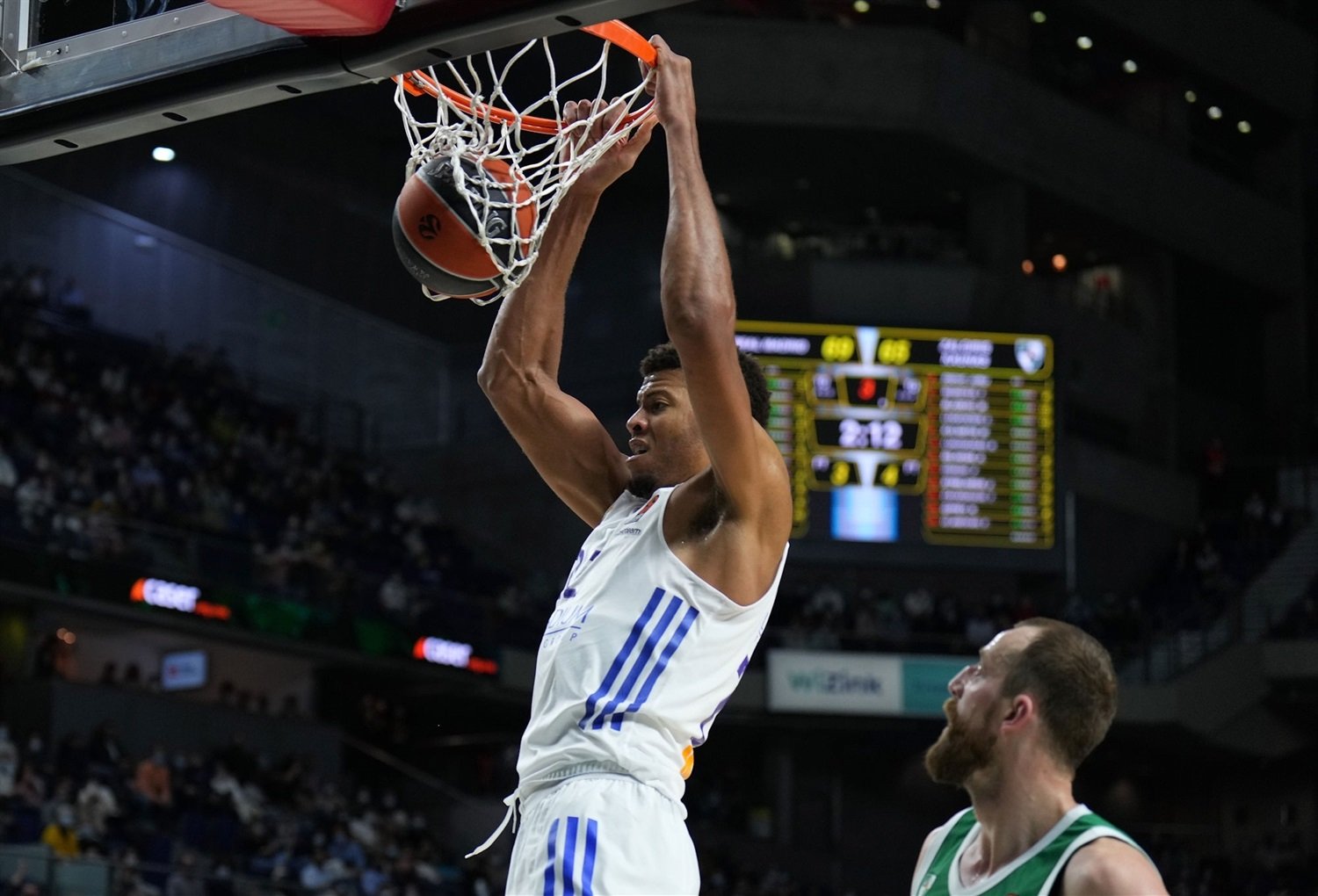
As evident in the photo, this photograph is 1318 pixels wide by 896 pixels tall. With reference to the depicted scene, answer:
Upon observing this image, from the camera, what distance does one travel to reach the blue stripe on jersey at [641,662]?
360cm

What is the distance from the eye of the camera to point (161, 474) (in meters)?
19.4

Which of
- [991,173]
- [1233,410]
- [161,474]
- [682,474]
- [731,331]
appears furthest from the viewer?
[1233,410]

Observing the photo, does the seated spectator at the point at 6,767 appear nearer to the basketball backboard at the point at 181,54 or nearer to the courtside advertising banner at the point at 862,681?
the courtside advertising banner at the point at 862,681

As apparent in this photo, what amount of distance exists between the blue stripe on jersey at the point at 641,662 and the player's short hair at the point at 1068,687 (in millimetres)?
709

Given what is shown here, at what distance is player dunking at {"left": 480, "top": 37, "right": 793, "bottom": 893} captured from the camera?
11.6ft

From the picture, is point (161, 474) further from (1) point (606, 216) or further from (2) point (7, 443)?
(1) point (606, 216)

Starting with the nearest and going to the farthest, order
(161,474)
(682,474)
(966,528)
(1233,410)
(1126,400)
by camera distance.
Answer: (682,474), (161,474), (966,528), (1126,400), (1233,410)

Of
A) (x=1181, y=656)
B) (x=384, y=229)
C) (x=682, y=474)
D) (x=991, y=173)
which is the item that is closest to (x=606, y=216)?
(x=384, y=229)

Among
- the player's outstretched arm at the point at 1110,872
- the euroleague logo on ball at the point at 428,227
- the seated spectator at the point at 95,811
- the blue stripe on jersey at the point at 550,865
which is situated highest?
the euroleague logo on ball at the point at 428,227

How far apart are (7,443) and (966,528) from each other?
400 inches

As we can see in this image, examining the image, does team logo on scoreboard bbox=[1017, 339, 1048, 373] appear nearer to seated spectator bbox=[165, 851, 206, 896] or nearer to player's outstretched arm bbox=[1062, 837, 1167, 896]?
seated spectator bbox=[165, 851, 206, 896]

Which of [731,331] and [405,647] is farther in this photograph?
[405,647]

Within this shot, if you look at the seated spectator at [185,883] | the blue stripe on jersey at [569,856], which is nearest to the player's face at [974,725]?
the blue stripe on jersey at [569,856]

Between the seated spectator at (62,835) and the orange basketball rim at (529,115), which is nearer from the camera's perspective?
the orange basketball rim at (529,115)
